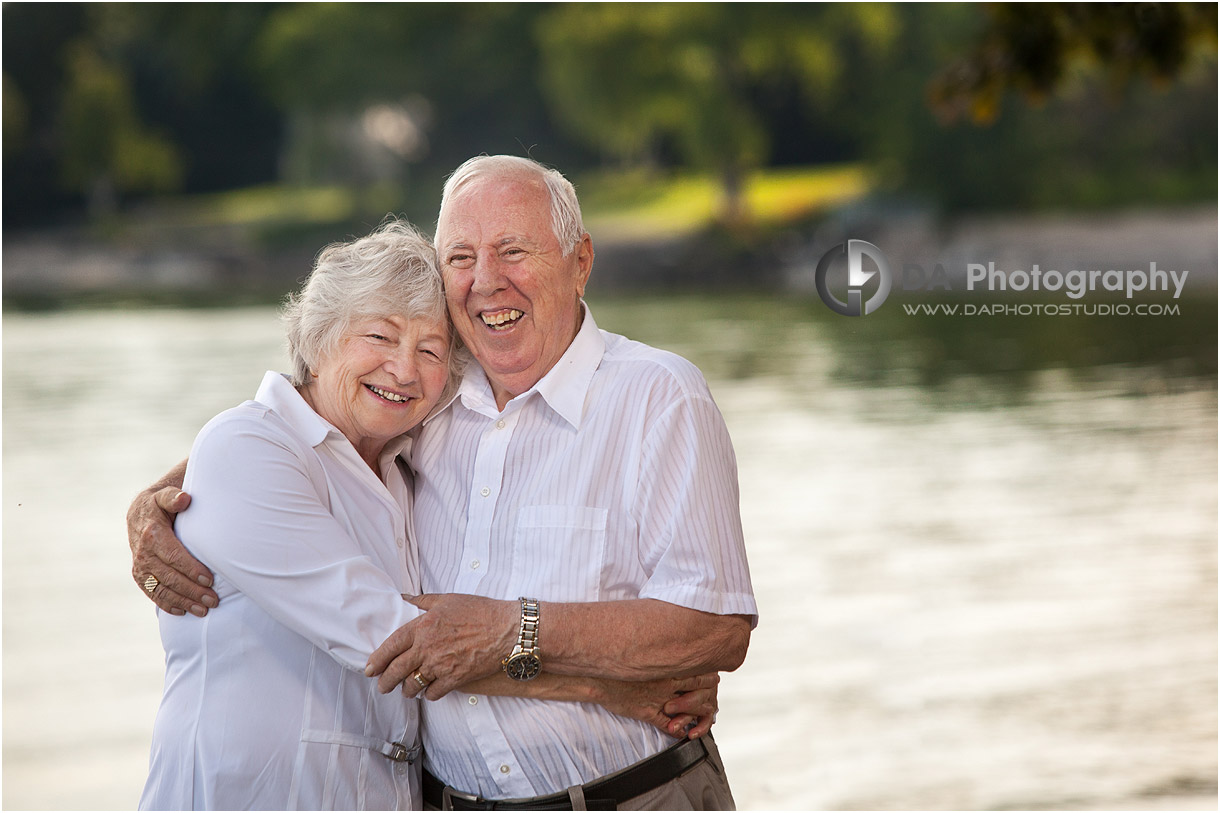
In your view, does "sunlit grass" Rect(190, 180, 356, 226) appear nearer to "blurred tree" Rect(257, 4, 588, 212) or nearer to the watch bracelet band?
"blurred tree" Rect(257, 4, 588, 212)

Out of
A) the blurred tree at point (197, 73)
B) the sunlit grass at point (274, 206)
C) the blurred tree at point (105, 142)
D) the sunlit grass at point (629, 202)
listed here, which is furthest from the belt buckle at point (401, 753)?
the blurred tree at point (197, 73)

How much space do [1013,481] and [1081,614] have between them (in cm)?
296

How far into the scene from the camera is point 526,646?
2.11 m

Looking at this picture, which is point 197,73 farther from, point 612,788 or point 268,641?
point 612,788

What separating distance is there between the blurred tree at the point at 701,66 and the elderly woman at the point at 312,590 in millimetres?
28743

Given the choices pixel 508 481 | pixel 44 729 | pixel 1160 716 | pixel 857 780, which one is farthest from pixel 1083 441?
pixel 508 481

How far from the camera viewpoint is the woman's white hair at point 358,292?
2.27 metres

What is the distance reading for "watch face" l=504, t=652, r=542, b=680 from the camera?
2111mm

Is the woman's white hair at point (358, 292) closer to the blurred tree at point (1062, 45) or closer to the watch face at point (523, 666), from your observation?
the watch face at point (523, 666)

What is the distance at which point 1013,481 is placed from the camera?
8.69 m

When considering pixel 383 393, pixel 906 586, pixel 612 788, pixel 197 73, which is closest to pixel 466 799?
pixel 612 788

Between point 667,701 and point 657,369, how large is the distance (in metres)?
0.57

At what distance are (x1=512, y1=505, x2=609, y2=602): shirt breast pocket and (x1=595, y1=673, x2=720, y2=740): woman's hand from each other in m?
0.16

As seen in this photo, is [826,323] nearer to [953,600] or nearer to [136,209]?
[953,600]
